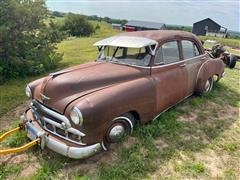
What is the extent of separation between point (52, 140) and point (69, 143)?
26 centimetres

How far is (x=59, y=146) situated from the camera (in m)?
3.33

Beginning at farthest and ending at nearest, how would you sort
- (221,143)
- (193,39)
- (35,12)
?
(35,12) → (193,39) → (221,143)

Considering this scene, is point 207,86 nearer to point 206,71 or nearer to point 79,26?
point 206,71

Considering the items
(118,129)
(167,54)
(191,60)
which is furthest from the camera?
Result: (191,60)

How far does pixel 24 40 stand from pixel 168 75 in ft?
17.5

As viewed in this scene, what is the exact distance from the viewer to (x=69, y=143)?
336cm

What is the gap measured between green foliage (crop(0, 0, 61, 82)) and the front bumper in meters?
4.05

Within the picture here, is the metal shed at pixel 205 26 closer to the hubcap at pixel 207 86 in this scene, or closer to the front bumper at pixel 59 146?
the hubcap at pixel 207 86

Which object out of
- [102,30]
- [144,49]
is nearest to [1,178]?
[144,49]

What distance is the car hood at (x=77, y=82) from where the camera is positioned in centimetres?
361

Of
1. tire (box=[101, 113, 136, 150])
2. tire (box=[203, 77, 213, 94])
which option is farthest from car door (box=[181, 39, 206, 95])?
tire (box=[101, 113, 136, 150])

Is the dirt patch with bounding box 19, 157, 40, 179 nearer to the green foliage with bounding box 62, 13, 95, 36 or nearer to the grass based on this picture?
the grass

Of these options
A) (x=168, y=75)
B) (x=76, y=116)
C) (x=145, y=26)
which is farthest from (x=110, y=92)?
(x=145, y=26)

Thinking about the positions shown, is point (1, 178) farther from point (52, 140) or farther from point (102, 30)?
point (102, 30)
